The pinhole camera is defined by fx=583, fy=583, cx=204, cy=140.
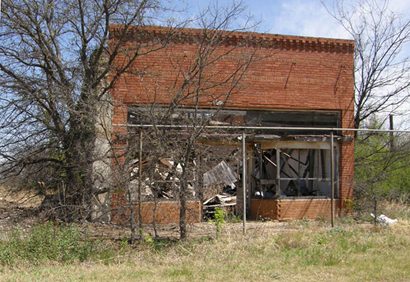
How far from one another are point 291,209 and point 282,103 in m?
3.11

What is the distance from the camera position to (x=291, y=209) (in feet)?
55.7

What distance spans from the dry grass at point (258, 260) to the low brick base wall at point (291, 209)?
380 cm

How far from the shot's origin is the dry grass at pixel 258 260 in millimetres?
8984

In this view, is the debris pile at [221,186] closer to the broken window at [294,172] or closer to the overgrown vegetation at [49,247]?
the broken window at [294,172]

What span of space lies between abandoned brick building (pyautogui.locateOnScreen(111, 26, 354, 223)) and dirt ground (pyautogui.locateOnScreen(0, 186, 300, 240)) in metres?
3.87

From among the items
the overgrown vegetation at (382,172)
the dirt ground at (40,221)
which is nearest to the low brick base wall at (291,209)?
the overgrown vegetation at (382,172)

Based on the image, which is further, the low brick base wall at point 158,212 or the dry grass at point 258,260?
the low brick base wall at point 158,212

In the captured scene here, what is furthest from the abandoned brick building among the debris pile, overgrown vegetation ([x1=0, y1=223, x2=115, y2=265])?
overgrown vegetation ([x1=0, y1=223, x2=115, y2=265])

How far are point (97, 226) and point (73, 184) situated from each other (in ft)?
3.88

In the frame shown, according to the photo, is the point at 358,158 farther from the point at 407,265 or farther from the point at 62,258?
the point at 62,258

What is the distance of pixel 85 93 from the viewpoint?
1254 cm

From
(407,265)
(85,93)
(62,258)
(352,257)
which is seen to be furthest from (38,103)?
(407,265)

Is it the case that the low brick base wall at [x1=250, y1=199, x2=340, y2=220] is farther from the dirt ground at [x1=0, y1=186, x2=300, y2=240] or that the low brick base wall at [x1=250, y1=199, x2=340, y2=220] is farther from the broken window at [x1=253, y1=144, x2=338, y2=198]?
the dirt ground at [x1=0, y1=186, x2=300, y2=240]

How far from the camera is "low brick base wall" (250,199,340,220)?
16.8 meters
